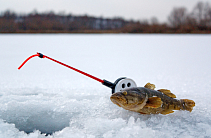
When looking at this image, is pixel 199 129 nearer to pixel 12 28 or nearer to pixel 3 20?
pixel 12 28

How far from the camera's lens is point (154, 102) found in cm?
169

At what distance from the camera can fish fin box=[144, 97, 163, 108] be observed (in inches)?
65.6

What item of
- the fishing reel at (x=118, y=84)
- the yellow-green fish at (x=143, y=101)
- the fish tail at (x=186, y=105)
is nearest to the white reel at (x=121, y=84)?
the fishing reel at (x=118, y=84)

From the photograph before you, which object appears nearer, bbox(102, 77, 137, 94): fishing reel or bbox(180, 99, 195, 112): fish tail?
bbox(180, 99, 195, 112): fish tail

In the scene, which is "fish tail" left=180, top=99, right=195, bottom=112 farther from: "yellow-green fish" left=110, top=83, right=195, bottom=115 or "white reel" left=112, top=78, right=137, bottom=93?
"white reel" left=112, top=78, right=137, bottom=93

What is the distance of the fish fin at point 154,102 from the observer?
5.47ft

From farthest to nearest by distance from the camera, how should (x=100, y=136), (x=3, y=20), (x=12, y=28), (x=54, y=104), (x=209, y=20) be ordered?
(x=3, y=20) < (x=12, y=28) < (x=209, y=20) < (x=54, y=104) < (x=100, y=136)

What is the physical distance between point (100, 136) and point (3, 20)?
3794 cm

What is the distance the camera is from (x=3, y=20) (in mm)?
34562

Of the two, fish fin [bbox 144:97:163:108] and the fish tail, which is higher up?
fish fin [bbox 144:97:163:108]

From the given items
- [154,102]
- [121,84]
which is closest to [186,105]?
[154,102]

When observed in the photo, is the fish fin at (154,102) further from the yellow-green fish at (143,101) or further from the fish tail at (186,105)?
the fish tail at (186,105)

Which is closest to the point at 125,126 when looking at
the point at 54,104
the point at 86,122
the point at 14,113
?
the point at 86,122

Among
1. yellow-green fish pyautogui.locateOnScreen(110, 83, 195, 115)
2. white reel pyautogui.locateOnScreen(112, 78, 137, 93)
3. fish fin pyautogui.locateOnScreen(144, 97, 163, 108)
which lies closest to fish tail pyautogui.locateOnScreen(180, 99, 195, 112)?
yellow-green fish pyautogui.locateOnScreen(110, 83, 195, 115)
